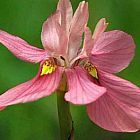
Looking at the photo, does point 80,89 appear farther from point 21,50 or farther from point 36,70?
point 36,70

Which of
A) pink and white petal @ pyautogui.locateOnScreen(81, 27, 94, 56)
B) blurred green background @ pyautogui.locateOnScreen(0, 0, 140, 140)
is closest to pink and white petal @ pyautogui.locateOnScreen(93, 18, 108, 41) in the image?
pink and white petal @ pyautogui.locateOnScreen(81, 27, 94, 56)

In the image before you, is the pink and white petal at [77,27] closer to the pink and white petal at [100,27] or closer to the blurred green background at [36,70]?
the pink and white petal at [100,27]

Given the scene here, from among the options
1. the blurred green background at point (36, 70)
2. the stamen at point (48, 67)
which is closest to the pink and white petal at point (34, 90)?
the stamen at point (48, 67)

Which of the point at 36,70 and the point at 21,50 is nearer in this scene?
the point at 21,50

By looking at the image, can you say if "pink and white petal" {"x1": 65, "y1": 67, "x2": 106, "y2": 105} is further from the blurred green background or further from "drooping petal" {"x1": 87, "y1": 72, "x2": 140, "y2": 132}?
the blurred green background

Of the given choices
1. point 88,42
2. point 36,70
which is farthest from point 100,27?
point 36,70

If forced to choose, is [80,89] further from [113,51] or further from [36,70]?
[36,70]
